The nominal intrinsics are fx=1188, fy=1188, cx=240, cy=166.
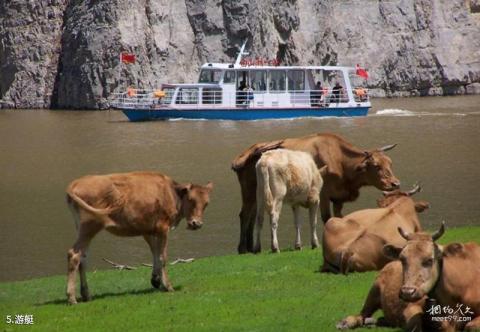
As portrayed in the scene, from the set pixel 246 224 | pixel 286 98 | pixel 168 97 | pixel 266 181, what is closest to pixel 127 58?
pixel 168 97

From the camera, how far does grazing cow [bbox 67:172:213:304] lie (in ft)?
40.2

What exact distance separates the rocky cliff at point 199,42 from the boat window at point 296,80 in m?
13.0

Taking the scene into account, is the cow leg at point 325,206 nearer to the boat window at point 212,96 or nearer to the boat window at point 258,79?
the boat window at point 212,96

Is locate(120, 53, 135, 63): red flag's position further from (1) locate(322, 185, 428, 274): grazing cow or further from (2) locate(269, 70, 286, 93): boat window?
(1) locate(322, 185, 428, 274): grazing cow

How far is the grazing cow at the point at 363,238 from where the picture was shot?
12.5 m

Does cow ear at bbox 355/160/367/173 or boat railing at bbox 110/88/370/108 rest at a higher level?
cow ear at bbox 355/160/367/173

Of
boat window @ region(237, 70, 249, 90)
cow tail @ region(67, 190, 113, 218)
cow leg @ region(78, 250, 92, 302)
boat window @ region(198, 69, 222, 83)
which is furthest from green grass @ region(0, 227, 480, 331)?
boat window @ region(198, 69, 222, 83)

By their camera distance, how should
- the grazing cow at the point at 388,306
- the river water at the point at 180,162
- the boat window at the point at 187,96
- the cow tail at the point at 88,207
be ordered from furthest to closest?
the boat window at the point at 187,96
the river water at the point at 180,162
the cow tail at the point at 88,207
the grazing cow at the point at 388,306

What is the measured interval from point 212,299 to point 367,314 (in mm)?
2605

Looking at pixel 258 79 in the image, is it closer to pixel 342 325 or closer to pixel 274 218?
pixel 274 218

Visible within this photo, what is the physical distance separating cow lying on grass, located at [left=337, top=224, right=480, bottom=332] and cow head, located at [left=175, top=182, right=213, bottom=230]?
3.84m

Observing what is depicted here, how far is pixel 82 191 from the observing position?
12312 mm

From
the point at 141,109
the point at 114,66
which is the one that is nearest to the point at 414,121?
the point at 141,109

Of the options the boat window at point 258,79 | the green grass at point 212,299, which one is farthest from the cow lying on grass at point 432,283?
the boat window at point 258,79
